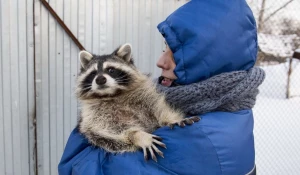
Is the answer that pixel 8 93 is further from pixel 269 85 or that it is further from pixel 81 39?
pixel 269 85

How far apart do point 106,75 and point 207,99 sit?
0.69 metres

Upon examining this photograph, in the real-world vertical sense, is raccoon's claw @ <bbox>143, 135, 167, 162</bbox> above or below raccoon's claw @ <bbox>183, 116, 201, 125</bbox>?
below

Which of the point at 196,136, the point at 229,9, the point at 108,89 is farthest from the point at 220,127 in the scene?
the point at 108,89

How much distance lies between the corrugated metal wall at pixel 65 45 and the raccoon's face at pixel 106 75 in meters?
1.15

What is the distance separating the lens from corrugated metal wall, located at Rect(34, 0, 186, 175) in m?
3.47

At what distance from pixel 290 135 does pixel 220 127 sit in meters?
4.48

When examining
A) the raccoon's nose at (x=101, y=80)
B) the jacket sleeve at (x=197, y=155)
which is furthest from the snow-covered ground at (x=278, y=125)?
the jacket sleeve at (x=197, y=155)

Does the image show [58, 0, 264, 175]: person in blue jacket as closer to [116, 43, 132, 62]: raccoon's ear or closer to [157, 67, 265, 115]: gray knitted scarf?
[157, 67, 265, 115]: gray knitted scarf

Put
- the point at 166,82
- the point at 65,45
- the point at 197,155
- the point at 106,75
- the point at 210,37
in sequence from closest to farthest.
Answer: the point at 197,155 < the point at 210,37 < the point at 166,82 < the point at 106,75 < the point at 65,45

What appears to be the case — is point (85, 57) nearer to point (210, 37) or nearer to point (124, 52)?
point (124, 52)

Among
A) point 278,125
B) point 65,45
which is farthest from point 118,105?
point 278,125

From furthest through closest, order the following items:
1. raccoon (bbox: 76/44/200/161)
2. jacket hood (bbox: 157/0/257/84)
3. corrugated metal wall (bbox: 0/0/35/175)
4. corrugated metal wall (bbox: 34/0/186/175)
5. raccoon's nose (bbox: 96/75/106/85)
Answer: corrugated metal wall (bbox: 34/0/186/175) → corrugated metal wall (bbox: 0/0/35/175) → raccoon's nose (bbox: 96/75/106/85) → raccoon (bbox: 76/44/200/161) → jacket hood (bbox: 157/0/257/84)

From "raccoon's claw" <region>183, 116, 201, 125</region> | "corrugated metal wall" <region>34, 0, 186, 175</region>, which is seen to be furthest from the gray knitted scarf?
"corrugated metal wall" <region>34, 0, 186, 175</region>

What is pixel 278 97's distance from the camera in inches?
281
